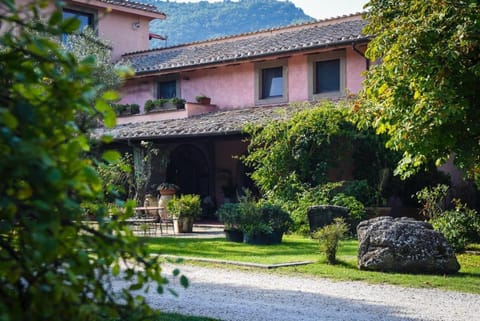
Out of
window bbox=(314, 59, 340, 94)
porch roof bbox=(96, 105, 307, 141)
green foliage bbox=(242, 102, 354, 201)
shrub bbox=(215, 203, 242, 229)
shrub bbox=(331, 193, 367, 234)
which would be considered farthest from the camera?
window bbox=(314, 59, 340, 94)

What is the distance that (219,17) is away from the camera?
96.2 metres

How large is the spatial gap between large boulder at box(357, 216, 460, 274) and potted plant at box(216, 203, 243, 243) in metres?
4.52

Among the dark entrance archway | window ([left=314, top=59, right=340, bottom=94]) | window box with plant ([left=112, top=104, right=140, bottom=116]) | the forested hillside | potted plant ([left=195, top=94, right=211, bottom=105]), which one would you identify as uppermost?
the forested hillside

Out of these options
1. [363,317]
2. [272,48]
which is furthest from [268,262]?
[272,48]

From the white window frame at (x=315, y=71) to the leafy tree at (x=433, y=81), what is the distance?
10106 mm

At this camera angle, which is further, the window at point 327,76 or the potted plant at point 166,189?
the window at point 327,76

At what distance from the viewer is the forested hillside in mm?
93375

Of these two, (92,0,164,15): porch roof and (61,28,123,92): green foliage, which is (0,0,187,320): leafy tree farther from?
(92,0,164,15): porch roof

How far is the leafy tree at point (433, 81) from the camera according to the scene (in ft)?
30.3

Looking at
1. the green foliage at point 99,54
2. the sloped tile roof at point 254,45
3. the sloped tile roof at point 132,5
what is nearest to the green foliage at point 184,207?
the green foliage at point 99,54

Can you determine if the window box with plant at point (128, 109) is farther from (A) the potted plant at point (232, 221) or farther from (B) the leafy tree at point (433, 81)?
(B) the leafy tree at point (433, 81)

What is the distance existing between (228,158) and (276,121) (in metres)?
4.77

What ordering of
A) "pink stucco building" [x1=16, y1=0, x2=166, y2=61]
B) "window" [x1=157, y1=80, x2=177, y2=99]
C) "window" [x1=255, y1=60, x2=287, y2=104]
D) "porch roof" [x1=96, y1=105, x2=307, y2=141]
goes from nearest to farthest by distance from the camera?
"porch roof" [x1=96, y1=105, x2=307, y2=141], "window" [x1=255, y1=60, x2=287, y2=104], "window" [x1=157, y1=80, x2=177, y2=99], "pink stucco building" [x1=16, y1=0, x2=166, y2=61]

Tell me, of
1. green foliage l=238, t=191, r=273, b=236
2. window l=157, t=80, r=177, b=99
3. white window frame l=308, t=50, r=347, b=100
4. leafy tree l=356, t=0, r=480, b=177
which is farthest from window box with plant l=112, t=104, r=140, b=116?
leafy tree l=356, t=0, r=480, b=177
